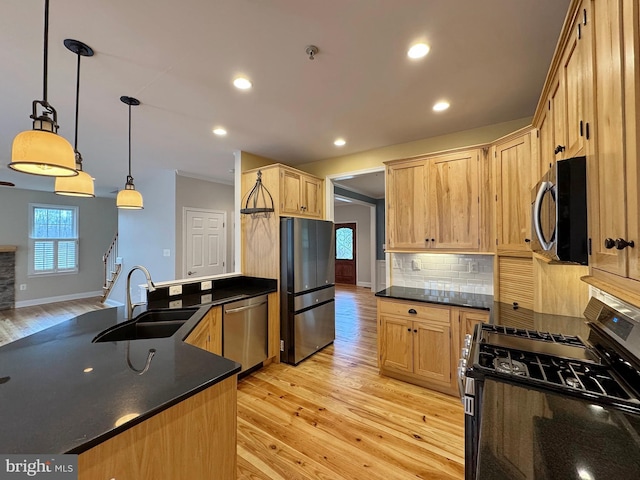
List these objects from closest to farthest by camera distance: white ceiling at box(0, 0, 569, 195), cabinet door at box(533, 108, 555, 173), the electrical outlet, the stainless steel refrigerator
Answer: white ceiling at box(0, 0, 569, 195), cabinet door at box(533, 108, 555, 173), the electrical outlet, the stainless steel refrigerator

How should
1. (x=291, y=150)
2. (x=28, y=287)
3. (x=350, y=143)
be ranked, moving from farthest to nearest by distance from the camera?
(x=28, y=287) → (x=291, y=150) → (x=350, y=143)

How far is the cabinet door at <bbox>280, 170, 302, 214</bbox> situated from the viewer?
3.37 m

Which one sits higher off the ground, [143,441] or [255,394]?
[143,441]

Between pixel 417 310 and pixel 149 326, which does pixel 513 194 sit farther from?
pixel 149 326

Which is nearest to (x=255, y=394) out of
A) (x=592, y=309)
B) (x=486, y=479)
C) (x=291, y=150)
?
(x=486, y=479)

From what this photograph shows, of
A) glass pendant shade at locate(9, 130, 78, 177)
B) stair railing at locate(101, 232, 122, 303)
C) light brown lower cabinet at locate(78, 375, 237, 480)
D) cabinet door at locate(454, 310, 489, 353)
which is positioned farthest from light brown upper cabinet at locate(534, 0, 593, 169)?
stair railing at locate(101, 232, 122, 303)

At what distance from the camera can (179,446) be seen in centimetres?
101

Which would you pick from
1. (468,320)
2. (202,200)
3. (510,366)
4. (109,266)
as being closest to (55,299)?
(109,266)

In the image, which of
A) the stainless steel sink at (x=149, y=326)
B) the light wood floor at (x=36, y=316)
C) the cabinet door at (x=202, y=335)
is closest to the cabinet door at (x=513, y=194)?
the cabinet door at (x=202, y=335)

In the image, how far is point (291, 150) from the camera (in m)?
3.67

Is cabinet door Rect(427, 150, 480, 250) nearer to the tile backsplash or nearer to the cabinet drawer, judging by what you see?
the tile backsplash

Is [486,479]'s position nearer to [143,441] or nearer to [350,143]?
[143,441]

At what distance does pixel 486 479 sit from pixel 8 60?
322 cm

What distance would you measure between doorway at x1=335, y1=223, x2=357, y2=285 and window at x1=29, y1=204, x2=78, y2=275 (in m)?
7.27
